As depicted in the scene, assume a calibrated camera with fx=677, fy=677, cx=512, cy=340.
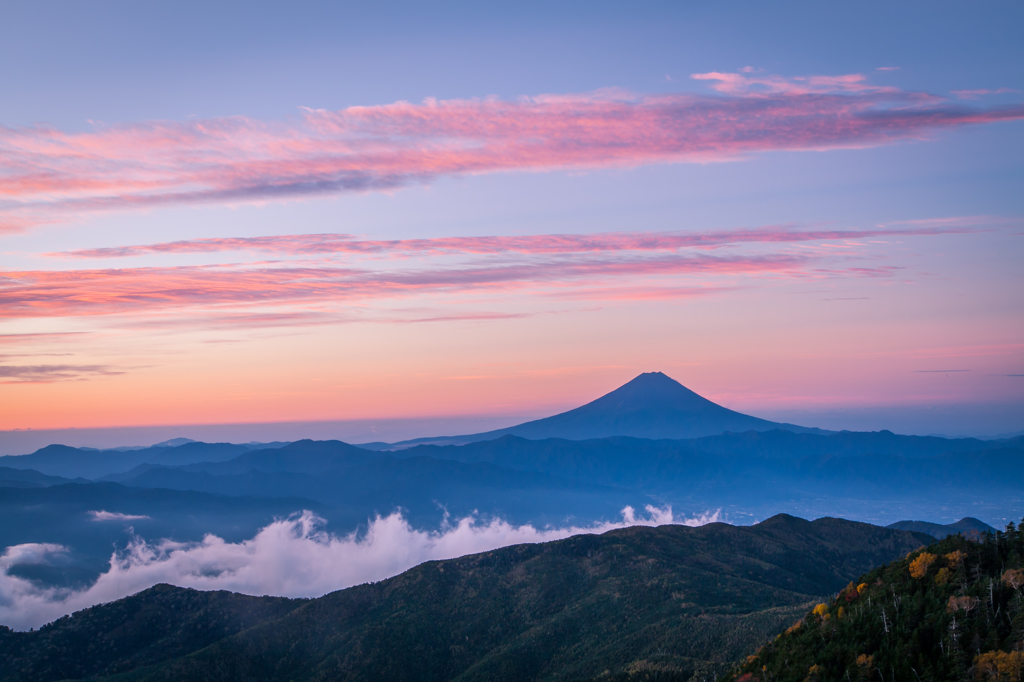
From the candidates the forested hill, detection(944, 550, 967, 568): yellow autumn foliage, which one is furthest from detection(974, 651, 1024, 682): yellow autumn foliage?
detection(944, 550, 967, 568): yellow autumn foliage

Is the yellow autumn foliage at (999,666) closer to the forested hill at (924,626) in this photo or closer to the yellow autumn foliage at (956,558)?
the forested hill at (924,626)

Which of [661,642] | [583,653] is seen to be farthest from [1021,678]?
[583,653]

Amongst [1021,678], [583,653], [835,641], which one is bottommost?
[583,653]

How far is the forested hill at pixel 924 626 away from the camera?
5684 cm

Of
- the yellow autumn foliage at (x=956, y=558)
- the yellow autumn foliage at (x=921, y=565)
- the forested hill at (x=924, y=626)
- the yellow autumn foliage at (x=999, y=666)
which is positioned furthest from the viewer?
the yellow autumn foliage at (x=921, y=565)

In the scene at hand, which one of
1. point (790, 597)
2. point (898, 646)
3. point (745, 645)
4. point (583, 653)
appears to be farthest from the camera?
point (790, 597)

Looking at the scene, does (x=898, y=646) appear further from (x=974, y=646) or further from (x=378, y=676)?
(x=378, y=676)

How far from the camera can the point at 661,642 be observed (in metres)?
160

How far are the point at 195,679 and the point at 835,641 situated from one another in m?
191

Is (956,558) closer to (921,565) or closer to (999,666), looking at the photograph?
(921,565)

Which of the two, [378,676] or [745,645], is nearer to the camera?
[745,645]

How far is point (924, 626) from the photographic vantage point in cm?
6278

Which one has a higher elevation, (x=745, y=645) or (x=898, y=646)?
(x=898, y=646)

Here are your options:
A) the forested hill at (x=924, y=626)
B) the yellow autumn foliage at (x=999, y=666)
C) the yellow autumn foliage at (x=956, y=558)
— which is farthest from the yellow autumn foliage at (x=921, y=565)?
the yellow autumn foliage at (x=999, y=666)
